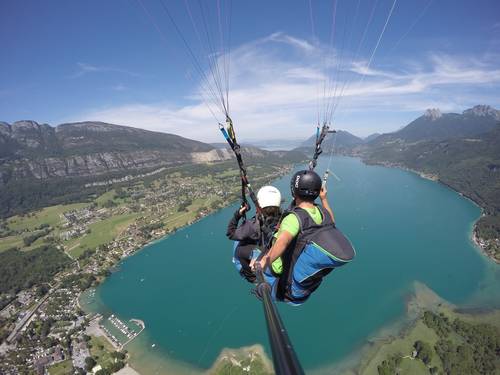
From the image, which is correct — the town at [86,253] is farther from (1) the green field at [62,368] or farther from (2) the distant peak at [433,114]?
(2) the distant peak at [433,114]

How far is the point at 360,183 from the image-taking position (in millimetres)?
54531

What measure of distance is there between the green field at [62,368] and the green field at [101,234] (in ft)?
59.2

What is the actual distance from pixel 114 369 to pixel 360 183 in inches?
1983

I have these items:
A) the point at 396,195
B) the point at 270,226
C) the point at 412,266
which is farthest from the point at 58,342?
the point at 396,195

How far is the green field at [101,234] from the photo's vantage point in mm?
32531

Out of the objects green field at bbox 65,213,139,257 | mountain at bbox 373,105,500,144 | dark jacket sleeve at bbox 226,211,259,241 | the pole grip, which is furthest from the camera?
mountain at bbox 373,105,500,144

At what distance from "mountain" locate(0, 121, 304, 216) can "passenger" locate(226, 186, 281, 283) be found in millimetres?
66249

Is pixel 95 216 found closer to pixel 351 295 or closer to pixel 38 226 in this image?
pixel 38 226

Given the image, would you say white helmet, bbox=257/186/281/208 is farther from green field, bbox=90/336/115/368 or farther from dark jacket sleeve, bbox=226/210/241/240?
green field, bbox=90/336/115/368

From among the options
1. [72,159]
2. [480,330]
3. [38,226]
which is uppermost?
[72,159]

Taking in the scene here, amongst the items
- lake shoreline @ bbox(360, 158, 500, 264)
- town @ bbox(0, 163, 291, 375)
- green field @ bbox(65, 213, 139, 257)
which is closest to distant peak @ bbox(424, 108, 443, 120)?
lake shoreline @ bbox(360, 158, 500, 264)

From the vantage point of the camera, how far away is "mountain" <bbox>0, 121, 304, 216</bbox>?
208 ft

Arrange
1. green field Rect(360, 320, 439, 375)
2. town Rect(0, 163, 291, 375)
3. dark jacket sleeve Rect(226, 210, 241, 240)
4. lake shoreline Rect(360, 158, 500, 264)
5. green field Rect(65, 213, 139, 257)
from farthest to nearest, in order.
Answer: green field Rect(65, 213, 139, 257), lake shoreline Rect(360, 158, 500, 264), town Rect(0, 163, 291, 375), green field Rect(360, 320, 439, 375), dark jacket sleeve Rect(226, 210, 241, 240)

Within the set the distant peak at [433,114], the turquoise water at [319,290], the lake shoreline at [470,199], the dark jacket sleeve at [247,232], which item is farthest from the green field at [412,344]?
the distant peak at [433,114]
